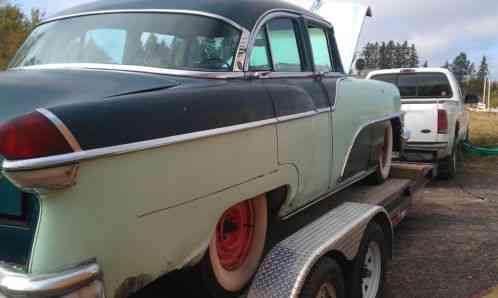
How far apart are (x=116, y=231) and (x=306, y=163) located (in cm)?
167

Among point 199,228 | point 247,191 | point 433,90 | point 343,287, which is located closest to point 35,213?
point 199,228

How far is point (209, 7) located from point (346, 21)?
3698mm

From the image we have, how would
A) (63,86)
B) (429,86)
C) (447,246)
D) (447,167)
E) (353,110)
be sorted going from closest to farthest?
(63,86) → (353,110) → (447,246) → (447,167) → (429,86)

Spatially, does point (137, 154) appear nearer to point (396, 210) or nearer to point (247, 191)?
point (247, 191)

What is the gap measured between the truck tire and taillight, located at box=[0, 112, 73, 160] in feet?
6.83

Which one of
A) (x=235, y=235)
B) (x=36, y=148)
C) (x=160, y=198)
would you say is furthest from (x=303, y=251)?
(x=36, y=148)

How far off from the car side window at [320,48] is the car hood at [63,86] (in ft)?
5.96

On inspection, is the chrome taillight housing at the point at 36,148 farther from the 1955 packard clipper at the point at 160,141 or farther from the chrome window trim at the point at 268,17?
the chrome window trim at the point at 268,17

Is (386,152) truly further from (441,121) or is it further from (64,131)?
(64,131)

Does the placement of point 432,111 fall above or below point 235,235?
above

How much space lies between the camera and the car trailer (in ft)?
8.38

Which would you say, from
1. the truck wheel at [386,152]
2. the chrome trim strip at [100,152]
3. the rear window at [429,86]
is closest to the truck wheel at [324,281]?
the chrome trim strip at [100,152]

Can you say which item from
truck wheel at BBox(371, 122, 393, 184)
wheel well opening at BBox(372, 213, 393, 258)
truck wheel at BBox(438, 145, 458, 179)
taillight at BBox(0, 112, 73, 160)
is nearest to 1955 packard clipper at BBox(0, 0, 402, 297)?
taillight at BBox(0, 112, 73, 160)

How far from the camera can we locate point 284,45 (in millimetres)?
3629
